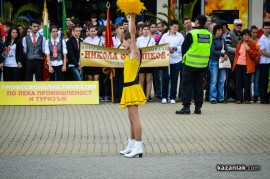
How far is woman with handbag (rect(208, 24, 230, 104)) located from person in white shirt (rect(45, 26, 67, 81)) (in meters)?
3.76

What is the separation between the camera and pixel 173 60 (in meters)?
18.7

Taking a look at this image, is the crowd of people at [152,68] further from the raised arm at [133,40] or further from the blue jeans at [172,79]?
the raised arm at [133,40]

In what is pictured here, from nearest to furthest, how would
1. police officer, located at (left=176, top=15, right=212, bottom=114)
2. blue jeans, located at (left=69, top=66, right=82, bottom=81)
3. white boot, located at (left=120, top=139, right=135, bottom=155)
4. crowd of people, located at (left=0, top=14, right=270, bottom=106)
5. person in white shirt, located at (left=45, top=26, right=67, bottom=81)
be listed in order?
1. white boot, located at (left=120, top=139, right=135, bottom=155)
2. police officer, located at (left=176, top=15, right=212, bottom=114)
3. person in white shirt, located at (left=45, top=26, right=67, bottom=81)
4. crowd of people, located at (left=0, top=14, right=270, bottom=106)
5. blue jeans, located at (left=69, top=66, right=82, bottom=81)

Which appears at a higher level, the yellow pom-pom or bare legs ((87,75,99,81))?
the yellow pom-pom

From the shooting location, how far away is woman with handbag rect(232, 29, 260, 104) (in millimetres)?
18688

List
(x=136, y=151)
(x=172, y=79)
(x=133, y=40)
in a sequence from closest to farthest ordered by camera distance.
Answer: (x=133, y=40) < (x=136, y=151) < (x=172, y=79)

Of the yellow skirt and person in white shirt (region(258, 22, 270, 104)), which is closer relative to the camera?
the yellow skirt

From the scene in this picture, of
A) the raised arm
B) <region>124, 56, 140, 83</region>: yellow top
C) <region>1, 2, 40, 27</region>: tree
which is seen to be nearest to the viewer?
the raised arm

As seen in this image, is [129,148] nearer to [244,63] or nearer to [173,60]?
[173,60]

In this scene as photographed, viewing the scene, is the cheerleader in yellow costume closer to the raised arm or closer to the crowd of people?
the raised arm

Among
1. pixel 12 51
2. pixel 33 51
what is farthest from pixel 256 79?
pixel 12 51

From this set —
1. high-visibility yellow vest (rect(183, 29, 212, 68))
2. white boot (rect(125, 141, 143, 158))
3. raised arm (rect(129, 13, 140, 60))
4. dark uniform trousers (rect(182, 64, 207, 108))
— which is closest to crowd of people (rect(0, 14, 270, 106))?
dark uniform trousers (rect(182, 64, 207, 108))

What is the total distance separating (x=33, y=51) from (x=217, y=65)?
4717 millimetres

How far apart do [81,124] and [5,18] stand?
11049 millimetres
